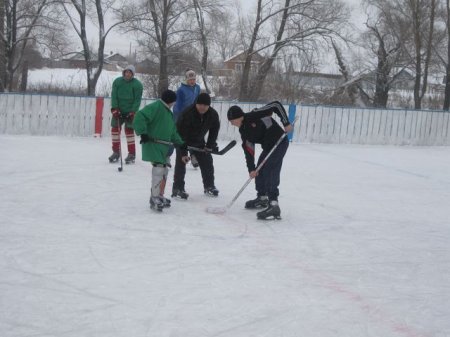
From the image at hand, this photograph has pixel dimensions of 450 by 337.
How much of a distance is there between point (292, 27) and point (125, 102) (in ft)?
53.7

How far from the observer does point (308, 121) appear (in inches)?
563

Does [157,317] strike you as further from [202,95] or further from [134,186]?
[134,186]

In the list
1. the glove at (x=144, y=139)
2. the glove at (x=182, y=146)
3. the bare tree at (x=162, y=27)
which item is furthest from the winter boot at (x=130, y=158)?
the bare tree at (x=162, y=27)

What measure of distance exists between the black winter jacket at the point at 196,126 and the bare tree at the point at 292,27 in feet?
56.8

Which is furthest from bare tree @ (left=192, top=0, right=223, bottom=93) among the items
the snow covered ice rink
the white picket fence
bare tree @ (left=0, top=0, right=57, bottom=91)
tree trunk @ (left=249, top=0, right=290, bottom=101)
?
the snow covered ice rink

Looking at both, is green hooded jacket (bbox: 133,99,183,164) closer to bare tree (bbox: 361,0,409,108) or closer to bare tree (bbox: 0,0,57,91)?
bare tree (bbox: 0,0,57,91)

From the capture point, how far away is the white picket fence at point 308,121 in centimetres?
1232

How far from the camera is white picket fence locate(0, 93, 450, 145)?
12320mm

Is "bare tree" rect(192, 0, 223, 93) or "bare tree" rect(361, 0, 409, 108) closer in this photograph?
"bare tree" rect(192, 0, 223, 93)

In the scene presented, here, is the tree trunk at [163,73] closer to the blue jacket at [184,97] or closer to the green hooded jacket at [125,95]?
the green hooded jacket at [125,95]

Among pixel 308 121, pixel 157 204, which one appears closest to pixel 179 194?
pixel 157 204

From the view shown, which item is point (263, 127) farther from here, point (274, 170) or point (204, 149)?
point (204, 149)

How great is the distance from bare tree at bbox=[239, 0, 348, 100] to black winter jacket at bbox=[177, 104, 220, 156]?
17.3 m

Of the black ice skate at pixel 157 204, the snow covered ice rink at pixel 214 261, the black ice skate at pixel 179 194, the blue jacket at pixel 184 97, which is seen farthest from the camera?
the blue jacket at pixel 184 97
